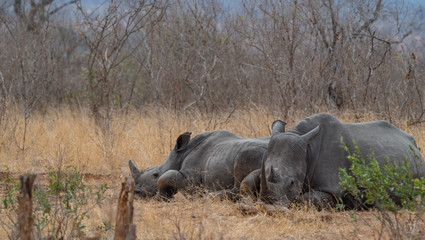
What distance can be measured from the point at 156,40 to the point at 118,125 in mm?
5495

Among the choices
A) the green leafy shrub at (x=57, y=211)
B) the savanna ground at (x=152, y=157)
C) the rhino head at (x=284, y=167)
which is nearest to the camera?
the green leafy shrub at (x=57, y=211)

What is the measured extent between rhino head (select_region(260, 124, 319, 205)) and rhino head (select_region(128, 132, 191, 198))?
6.08 ft

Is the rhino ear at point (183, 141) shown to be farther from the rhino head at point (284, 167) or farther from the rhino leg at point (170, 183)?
the rhino head at point (284, 167)

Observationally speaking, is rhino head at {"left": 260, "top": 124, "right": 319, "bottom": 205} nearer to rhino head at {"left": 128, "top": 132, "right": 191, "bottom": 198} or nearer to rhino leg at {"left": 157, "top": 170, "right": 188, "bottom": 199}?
rhino leg at {"left": 157, "top": 170, "right": 188, "bottom": 199}

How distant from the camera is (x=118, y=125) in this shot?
11.4 m

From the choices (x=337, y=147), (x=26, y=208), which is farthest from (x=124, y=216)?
(x=337, y=147)

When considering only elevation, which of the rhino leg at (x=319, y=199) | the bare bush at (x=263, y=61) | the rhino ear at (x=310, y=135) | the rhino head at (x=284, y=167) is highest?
the bare bush at (x=263, y=61)

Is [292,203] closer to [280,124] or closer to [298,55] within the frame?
[280,124]

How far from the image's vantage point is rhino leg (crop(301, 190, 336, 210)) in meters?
6.18

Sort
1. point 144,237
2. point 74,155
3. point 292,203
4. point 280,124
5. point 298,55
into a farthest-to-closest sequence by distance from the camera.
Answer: point 298,55 → point 74,155 → point 280,124 → point 292,203 → point 144,237

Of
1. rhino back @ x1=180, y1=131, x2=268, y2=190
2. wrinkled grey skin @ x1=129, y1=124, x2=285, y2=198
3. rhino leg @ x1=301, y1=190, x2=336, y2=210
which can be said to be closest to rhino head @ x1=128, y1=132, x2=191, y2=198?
wrinkled grey skin @ x1=129, y1=124, x2=285, y2=198

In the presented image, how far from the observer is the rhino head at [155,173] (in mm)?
8055

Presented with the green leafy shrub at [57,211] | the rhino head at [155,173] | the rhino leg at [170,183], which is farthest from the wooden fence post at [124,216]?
the rhino head at [155,173]

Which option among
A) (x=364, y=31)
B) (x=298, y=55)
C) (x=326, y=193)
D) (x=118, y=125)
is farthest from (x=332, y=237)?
(x=364, y=31)
